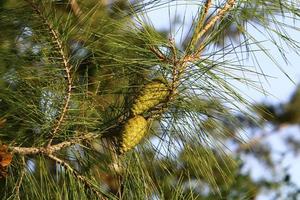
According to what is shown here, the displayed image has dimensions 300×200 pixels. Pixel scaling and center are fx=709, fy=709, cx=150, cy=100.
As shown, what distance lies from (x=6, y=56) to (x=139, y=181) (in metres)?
0.32

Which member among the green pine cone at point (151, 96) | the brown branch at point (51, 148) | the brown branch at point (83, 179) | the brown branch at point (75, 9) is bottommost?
the brown branch at point (83, 179)

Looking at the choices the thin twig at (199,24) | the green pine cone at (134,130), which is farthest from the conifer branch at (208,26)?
the green pine cone at (134,130)

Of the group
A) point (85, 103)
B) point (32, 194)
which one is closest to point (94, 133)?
point (85, 103)

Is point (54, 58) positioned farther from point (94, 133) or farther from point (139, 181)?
point (139, 181)

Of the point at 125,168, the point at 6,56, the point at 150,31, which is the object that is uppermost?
the point at 150,31

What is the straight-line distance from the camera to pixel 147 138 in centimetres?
132

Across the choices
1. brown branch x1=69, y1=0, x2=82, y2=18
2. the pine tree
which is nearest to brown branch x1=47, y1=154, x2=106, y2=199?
the pine tree

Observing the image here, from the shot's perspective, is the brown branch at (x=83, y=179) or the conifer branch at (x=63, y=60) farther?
the brown branch at (x=83, y=179)

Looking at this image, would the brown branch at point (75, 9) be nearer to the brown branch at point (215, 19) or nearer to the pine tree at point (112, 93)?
the pine tree at point (112, 93)

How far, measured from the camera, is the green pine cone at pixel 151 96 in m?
1.14

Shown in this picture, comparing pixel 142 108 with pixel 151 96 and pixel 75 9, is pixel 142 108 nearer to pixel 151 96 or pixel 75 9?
pixel 151 96

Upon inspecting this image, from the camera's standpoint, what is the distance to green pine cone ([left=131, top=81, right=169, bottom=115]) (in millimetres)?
1140

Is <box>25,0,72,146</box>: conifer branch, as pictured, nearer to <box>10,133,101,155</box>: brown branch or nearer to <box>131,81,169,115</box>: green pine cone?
<box>10,133,101,155</box>: brown branch

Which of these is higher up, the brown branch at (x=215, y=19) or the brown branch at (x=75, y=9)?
the brown branch at (x=215, y=19)
